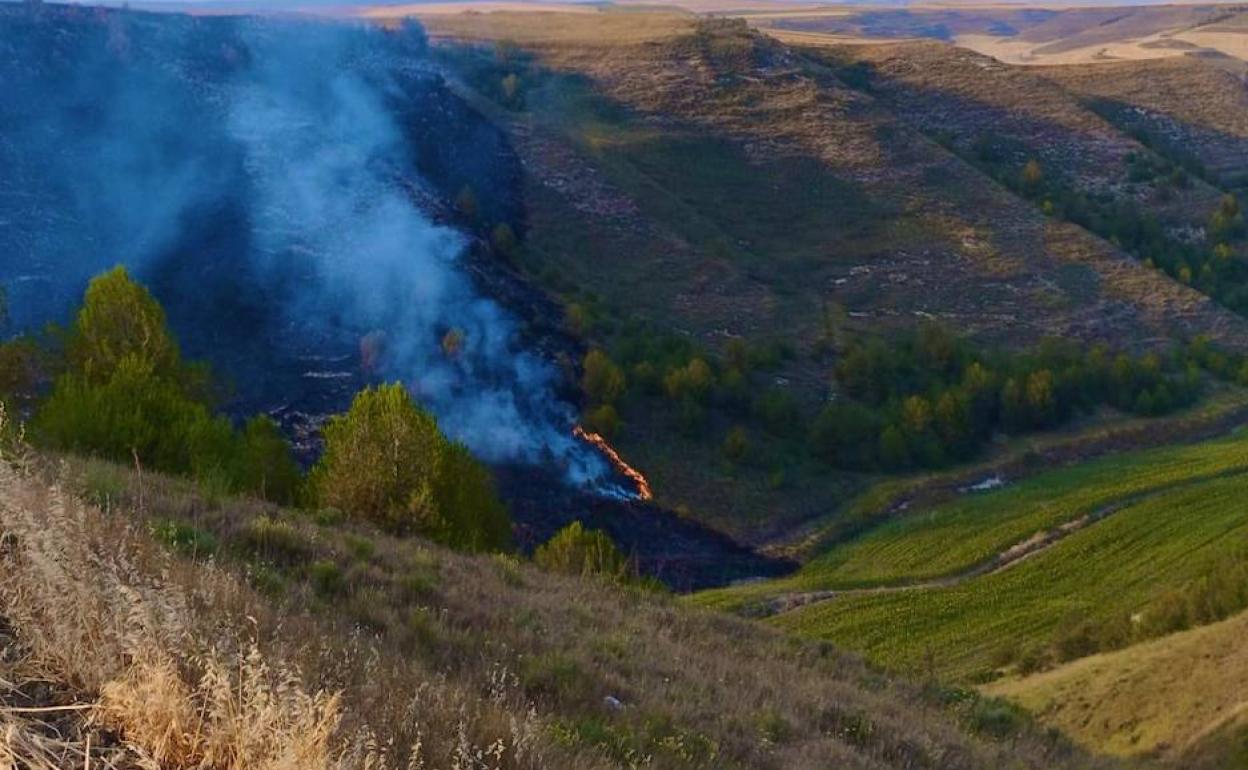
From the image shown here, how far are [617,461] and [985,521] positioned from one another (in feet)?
38.4

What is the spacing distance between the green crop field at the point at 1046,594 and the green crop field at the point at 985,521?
1.09m

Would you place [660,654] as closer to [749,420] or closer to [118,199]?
[749,420]

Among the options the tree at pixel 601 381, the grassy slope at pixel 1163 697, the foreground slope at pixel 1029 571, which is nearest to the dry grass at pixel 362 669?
the grassy slope at pixel 1163 697

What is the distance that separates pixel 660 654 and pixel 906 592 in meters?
21.7

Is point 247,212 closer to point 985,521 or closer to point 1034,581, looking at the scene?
point 985,521

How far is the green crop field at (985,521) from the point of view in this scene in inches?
1225

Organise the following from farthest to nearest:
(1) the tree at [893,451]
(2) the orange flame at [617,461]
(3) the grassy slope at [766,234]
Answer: (3) the grassy slope at [766,234], (1) the tree at [893,451], (2) the orange flame at [617,461]

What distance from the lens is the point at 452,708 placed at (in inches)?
190

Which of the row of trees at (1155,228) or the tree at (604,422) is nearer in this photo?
the tree at (604,422)

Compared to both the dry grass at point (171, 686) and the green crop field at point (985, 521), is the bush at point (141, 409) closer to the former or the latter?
the dry grass at point (171, 686)

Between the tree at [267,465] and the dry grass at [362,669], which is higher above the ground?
the dry grass at [362,669]

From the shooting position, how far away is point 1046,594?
28.9 meters

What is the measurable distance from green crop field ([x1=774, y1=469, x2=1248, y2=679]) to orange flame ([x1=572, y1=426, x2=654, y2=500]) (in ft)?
25.6

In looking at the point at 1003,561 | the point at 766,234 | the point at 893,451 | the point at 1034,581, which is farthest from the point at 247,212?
the point at 1034,581
